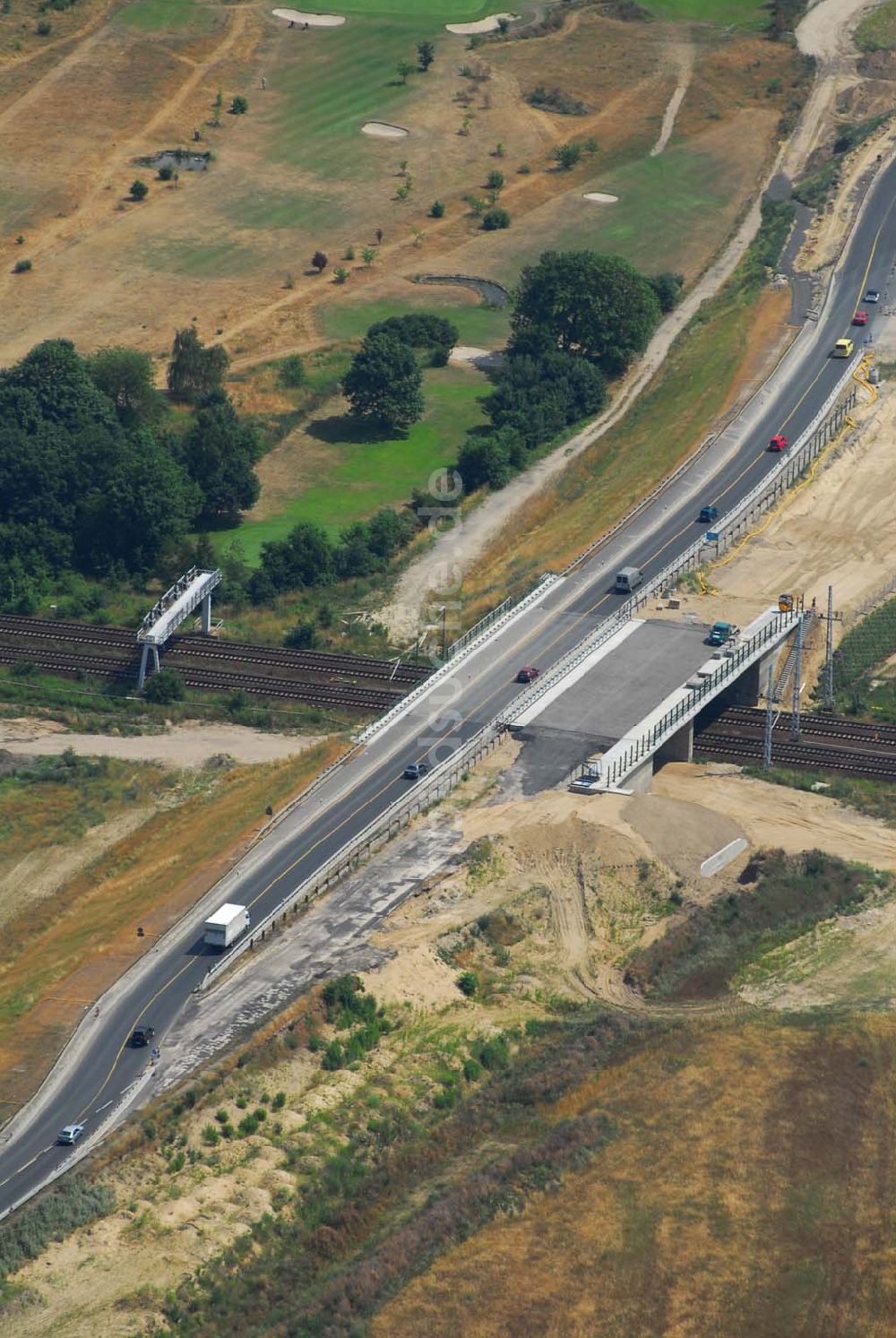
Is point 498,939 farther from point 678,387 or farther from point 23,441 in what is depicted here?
point 678,387

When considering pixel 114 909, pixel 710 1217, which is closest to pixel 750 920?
pixel 710 1217

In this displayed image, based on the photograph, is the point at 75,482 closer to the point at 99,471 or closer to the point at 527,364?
the point at 99,471

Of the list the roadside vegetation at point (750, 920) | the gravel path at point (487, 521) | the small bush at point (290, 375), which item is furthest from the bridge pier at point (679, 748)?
the small bush at point (290, 375)

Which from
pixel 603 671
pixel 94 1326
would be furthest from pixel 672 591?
pixel 94 1326

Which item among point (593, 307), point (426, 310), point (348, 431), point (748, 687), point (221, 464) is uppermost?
point (593, 307)

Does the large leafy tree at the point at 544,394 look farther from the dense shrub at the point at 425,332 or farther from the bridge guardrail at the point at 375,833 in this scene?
the bridge guardrail at the point at 375,833

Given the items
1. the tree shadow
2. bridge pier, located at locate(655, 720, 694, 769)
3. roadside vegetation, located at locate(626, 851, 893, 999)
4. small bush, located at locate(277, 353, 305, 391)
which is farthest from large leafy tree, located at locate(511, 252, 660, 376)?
roadside vegetation, located at locate(626, 851, 893, 999)
